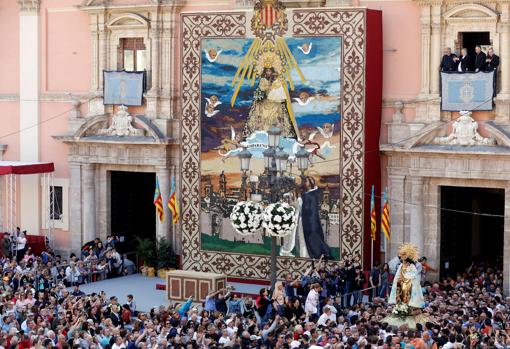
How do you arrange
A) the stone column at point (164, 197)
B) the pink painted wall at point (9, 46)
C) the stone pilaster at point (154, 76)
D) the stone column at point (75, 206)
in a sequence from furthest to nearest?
the pink painted wall at point (9, 46) < the stone column at point (75, 206) < the stone pilaster at point (154, 76) < the stone column at point (164, 197)

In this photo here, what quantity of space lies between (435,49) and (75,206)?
13691mm

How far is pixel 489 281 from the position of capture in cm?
3716

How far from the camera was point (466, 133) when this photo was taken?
123ft

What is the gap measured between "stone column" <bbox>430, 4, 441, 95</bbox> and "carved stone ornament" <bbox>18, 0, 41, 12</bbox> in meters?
14.6

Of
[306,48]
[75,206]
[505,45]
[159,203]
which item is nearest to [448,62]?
[505,45]

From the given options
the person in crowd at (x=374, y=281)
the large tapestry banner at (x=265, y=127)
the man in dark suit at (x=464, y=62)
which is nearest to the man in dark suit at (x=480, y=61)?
the man in dark suit at (x=464, y=62)

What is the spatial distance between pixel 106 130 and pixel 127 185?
2.53 m

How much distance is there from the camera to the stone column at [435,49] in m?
38.3

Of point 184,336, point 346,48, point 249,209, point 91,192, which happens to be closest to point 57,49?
point 91,192

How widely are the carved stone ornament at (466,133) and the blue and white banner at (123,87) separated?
10.9 m

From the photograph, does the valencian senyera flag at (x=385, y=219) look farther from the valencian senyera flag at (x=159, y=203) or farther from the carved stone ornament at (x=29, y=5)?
the carved stone ornament at (x=29, y=5)

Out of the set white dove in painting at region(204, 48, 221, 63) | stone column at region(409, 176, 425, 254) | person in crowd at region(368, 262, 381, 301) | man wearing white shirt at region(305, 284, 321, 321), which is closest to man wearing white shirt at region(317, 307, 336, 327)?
man wearing white shirt at region(305, 284, 321, 321)

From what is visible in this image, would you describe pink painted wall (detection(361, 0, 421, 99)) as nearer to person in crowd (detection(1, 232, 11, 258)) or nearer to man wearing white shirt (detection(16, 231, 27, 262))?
man wearing white shirt (detection(16, 231, 27, 262))

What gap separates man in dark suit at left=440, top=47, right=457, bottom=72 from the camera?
37844 millimetres
